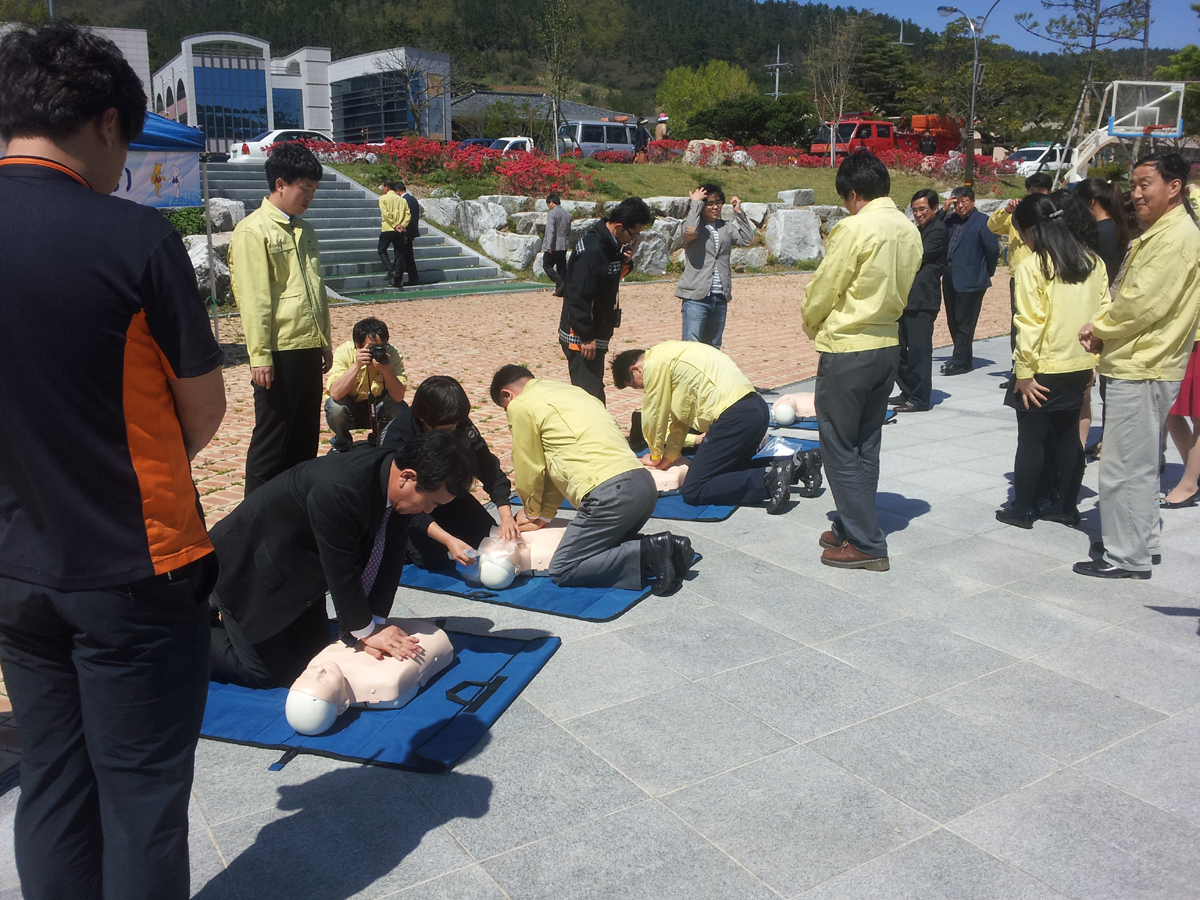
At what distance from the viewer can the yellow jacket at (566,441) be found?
450 centimetres

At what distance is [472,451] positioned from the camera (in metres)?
4.59

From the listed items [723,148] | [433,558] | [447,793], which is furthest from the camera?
[723,148]

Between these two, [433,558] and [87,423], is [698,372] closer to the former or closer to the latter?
[433,558]

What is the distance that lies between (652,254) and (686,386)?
1402 cm

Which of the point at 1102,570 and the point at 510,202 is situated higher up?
the point at 510,202

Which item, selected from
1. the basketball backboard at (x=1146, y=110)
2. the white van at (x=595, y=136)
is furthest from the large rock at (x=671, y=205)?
the white van at (x=595, y=136)

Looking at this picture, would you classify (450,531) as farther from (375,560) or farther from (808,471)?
(808,471)

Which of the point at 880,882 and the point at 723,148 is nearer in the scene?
the point at 880,882

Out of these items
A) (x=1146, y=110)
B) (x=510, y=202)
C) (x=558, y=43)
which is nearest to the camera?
(x=510, y=202)

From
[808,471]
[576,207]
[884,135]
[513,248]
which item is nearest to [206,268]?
[513,248]

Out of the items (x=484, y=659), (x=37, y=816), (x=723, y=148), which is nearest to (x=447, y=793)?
(x=484, y=659)

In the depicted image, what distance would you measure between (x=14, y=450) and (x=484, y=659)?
88.3 inches

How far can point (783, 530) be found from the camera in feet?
17.5

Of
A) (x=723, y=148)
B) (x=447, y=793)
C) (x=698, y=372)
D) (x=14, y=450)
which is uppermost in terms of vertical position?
(x=723, y=148)
